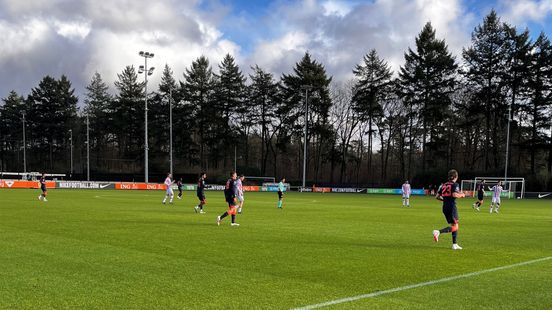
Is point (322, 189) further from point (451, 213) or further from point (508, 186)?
point (451, 213)

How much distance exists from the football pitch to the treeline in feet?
155

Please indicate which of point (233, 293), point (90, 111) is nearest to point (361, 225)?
A: point (233, 293)

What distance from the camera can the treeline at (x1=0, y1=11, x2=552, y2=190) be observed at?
61812 mm

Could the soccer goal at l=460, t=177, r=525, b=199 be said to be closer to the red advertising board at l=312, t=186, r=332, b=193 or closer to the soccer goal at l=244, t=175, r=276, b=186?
the red advertising board at l=312, t=186, r=332, b=193

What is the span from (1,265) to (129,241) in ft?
12.3

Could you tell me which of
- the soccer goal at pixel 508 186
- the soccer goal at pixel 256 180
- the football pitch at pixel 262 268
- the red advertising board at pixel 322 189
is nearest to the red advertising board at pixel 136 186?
the soccer goal at pixel 256 180

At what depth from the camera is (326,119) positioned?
76.6 metres

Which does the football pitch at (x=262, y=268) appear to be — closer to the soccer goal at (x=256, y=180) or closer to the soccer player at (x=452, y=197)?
the soccer player at (x=452, y=197)

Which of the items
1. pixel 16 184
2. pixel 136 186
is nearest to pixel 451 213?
pixel 136 186

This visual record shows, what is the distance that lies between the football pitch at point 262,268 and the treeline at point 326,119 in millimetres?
47182

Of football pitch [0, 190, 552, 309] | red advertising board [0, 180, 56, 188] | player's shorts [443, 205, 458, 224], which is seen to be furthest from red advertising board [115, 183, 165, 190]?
player's shorts [443, 205, 458, 224]

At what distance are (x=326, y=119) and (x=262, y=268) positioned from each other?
68688 millimetres

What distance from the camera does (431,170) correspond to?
64062 mm

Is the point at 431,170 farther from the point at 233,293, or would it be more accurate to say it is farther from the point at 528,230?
the point at 233,293
